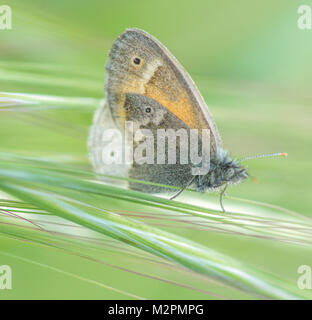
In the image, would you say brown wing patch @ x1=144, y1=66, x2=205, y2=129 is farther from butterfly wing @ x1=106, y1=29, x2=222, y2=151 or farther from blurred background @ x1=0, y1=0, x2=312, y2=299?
blurred background @ x1=0, y1=0, x2=312, y2=299

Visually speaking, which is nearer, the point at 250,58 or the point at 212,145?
the point at 212,145

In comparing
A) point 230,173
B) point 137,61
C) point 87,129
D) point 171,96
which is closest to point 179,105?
point 171,96

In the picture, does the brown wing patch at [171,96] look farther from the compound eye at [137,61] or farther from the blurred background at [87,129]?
the blurred background at [87,129]

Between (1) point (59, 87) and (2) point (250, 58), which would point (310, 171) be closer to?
(1) point (59, 87)

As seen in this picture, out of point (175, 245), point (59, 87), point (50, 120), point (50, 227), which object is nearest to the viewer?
point (175, 245)

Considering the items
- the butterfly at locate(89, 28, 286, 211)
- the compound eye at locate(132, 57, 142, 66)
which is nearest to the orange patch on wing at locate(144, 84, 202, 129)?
the butterfly at locate(89, 28, 286, 211)

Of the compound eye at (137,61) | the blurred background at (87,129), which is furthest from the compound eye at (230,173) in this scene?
the compound eye at (137,61)

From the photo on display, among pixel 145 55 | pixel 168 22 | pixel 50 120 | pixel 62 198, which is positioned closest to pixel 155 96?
pixel 145 55
